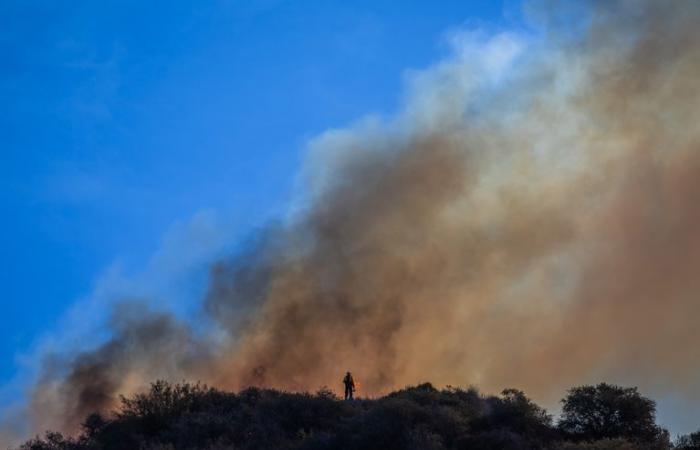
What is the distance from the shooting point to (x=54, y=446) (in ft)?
79.0

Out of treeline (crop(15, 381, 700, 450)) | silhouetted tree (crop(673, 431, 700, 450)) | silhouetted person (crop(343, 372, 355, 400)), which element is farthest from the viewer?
silhouetted person (crop(343, 372, 355, 400))

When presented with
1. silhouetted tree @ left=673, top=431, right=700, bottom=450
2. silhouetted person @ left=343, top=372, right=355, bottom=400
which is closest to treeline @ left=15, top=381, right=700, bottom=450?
silhouetted tree @ left=673, top=431, right=700, bottom=450

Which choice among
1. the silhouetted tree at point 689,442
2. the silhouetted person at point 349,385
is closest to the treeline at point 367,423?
the silhouetted tree at point 689,442

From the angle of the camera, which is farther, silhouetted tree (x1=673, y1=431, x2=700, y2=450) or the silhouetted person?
the silhouetted person

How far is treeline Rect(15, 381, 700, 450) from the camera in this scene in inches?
722

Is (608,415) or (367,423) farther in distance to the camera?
(608,415)

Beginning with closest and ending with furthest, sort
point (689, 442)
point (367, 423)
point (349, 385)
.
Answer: point (367, 423) → point (689, 442) → point (349, 385)

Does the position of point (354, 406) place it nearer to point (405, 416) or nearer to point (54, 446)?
point (405, 416)

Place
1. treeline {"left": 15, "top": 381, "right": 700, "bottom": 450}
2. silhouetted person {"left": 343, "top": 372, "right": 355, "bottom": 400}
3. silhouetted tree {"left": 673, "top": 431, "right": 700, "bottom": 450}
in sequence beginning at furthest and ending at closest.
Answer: silhouetted person {"left": 343, "top": 372, "right": 355, "bottom": 400} < silhouetted tree {"left": 673, "top": 431, "right": 700, "bottom": 450} < treeline {"left": 15, "top": 381, "right": 700, "bottom": 450}

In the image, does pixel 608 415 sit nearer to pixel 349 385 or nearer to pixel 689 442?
pixel 689 442

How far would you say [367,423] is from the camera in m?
18.5

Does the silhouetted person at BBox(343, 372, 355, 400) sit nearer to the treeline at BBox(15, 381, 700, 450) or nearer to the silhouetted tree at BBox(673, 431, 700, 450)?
the treeline at BBox(15, 381, 700, 450)

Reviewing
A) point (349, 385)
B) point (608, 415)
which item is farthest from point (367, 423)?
point (349, 385)

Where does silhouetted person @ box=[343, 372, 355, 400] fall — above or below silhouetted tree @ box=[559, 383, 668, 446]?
above
